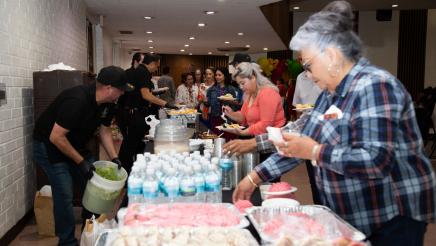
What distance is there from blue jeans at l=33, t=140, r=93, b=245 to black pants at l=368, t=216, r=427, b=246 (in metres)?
2.40

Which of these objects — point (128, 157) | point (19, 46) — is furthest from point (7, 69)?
point (128, 157)

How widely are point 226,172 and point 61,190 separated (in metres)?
1.59

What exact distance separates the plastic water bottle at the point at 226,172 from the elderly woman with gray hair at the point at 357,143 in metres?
0.72

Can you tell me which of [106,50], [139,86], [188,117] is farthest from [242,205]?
[106,50]

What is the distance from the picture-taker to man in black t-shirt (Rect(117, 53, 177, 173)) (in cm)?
503

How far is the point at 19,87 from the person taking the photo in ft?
13.5

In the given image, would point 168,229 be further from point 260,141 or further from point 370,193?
point 260,141

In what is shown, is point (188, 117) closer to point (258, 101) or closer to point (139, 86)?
point (139, 86)

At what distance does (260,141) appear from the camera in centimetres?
231

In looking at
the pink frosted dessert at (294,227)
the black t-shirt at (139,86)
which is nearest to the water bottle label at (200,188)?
the pink frosted dessert at (294,227)

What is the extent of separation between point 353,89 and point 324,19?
0.25m

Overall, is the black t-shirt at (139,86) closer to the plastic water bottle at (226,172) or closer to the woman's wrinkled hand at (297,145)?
the plastic water bottle at (226,172)

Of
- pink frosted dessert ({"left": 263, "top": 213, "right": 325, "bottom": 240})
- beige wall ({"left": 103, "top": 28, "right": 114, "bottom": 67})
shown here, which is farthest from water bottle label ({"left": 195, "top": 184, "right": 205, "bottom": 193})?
beige wall ({"left": 103, "top": 28, "right": 114, "bottom": 67})

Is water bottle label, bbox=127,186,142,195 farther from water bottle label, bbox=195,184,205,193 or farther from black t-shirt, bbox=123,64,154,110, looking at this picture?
black t-shirt, bbox=123,64,154,110
